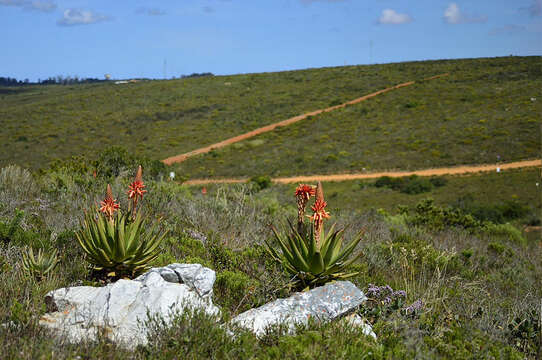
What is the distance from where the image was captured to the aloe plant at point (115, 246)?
427 centimetres

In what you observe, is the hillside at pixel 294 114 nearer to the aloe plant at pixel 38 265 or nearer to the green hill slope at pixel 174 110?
the green hill slope at pixel 174 110

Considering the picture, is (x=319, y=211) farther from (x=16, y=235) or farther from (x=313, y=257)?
(x=16, y=235)

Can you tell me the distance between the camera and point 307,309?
12.7 ft

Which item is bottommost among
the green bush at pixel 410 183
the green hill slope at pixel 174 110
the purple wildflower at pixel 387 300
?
the green bush at pixel 410 183

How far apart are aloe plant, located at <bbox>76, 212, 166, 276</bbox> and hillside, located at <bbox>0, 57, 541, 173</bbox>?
2470 centimetres

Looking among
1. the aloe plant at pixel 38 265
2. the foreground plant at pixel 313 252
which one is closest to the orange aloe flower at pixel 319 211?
the foreground plant at pixel 313 252

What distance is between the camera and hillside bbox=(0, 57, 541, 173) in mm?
30567

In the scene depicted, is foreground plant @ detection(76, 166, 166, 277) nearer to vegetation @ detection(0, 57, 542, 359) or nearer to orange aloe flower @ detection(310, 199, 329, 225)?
vegetation @ detection(0, 57, 542, 359)

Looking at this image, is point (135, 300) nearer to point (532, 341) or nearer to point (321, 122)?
point (532, 341)

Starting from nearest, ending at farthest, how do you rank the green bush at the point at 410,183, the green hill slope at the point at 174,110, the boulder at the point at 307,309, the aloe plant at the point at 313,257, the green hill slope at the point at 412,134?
the boulder at the point at 307,309, the aloe plant at the point at 313,257, the green bush at the point at 410,183, the green hill slope at the point at 412,134, the green hill slope at the point at 174,110

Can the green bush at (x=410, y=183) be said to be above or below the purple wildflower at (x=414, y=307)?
below

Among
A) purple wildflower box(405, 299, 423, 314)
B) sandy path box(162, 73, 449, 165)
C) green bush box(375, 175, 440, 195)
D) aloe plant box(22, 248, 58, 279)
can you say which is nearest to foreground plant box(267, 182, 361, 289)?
purple wildflower box(405, 299, 423, 314)

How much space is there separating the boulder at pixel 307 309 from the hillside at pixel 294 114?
24.4 meters

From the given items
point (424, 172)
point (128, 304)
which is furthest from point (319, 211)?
point (424, 172)
